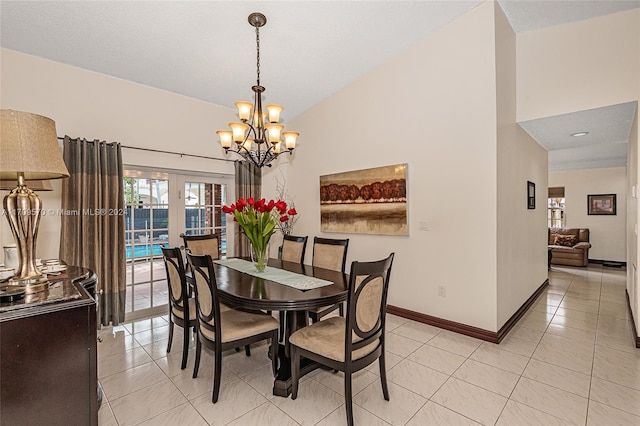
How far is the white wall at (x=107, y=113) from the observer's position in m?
3.05

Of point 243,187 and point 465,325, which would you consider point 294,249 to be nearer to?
point 243,187

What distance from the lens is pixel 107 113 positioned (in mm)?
3566

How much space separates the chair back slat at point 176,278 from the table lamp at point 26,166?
99cm

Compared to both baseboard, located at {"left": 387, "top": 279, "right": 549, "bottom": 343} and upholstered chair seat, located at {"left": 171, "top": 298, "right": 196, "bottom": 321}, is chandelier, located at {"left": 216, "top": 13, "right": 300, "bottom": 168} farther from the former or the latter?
baseboard, located at {"left": 387, "top": 279, "right": 549, "bottom": 343}

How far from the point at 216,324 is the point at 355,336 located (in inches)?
38.9

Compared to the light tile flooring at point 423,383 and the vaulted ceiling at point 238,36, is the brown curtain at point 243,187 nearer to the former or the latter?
the vaulted ceiling at point 238,36

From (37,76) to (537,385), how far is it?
5.41 metres

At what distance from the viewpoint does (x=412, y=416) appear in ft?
6.59

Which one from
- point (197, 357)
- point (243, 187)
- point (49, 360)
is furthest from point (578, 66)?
point (49, 360)

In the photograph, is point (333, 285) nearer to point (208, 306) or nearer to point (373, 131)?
point (208, 306)

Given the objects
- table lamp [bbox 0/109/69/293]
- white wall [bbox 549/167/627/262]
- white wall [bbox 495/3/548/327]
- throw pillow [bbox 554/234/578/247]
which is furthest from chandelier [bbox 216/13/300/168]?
white wall [bbox 549/167/627/262]

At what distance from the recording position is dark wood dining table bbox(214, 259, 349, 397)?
207 centimetres

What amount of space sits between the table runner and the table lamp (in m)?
1.52

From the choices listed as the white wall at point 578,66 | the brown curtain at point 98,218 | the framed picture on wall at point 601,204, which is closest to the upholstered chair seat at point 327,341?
the brown curtain at point 98,218
